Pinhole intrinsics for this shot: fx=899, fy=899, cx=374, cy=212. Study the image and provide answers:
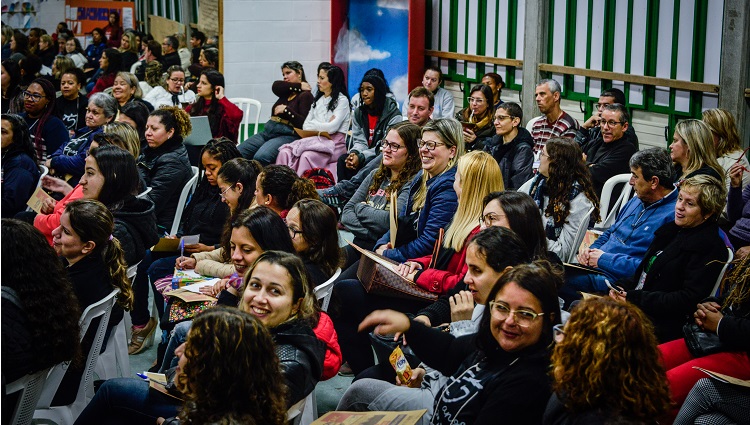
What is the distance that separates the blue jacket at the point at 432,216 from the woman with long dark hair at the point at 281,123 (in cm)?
376

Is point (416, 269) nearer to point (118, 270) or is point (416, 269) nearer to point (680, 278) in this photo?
point (680, 278)

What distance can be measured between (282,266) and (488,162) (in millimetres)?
1546

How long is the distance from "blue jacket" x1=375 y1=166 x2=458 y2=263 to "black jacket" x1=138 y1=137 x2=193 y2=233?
5.56ft

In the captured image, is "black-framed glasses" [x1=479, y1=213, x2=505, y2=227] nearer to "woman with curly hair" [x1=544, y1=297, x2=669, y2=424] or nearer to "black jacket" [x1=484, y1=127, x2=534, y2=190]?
"woman with curly hair" [x1=544, y1=297, x2=669, y2=424]

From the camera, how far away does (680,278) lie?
3.76 metres

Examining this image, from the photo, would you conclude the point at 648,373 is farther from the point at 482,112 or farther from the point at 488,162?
the point at 482,112

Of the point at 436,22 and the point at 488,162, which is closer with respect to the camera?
the point at 488,162

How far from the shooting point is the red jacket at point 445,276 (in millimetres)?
3832

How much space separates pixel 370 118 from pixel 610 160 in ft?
7.41

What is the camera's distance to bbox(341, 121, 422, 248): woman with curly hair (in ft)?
16.5

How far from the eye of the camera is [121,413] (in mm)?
3053

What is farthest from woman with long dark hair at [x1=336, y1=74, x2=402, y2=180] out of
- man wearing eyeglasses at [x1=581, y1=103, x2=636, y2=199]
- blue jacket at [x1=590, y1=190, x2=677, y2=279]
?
blue jacket at [x1=590, y1=190, x2=677, y2=279]

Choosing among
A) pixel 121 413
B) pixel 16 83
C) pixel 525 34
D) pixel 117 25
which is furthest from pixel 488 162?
pixel 117 25

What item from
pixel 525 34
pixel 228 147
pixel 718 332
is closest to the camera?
pixel 718 332
